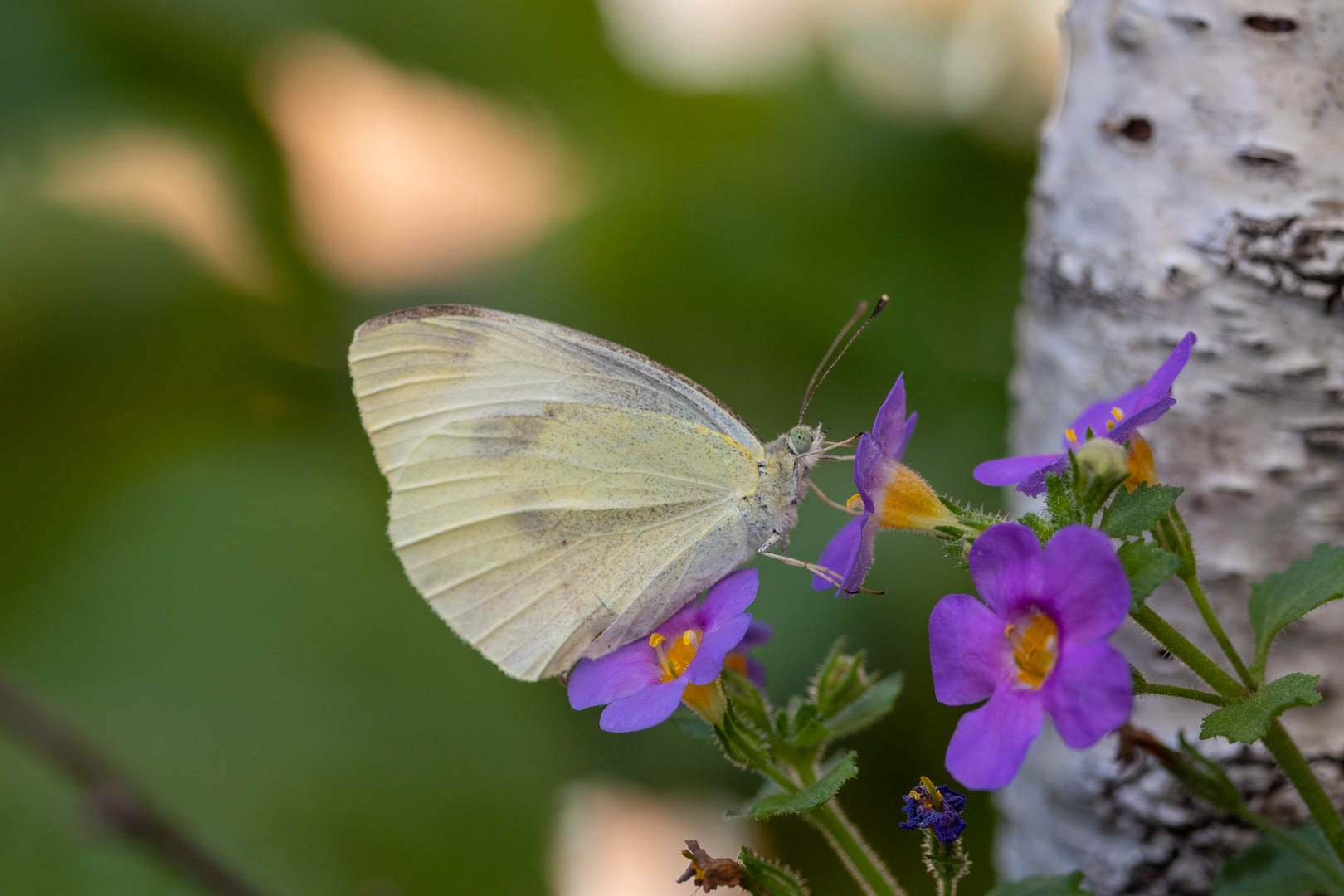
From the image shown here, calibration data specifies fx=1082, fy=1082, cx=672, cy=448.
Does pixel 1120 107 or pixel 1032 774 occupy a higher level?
pixel 1120 107

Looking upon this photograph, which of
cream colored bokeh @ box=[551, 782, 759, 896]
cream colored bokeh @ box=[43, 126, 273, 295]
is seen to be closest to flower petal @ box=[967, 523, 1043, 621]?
cream colored bokeh @ box=[551, 782, 759, 896]

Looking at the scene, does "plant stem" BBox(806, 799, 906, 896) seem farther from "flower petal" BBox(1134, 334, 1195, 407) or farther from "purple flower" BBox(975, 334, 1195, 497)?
"flower petal" BBox(1134, 334, 1195, 407)

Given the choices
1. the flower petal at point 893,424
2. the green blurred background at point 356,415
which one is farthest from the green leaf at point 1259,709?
the green blurred background at point 356,415

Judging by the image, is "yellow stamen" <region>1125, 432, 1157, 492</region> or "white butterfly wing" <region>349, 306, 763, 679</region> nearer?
"yellow stamen" <region>1125, 432, 1157, 492</region>

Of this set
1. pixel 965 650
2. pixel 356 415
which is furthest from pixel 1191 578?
pixel 356 415

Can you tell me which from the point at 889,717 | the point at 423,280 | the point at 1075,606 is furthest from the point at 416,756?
the point at 1075,606

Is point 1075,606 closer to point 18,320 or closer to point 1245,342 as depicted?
point 1245,342
